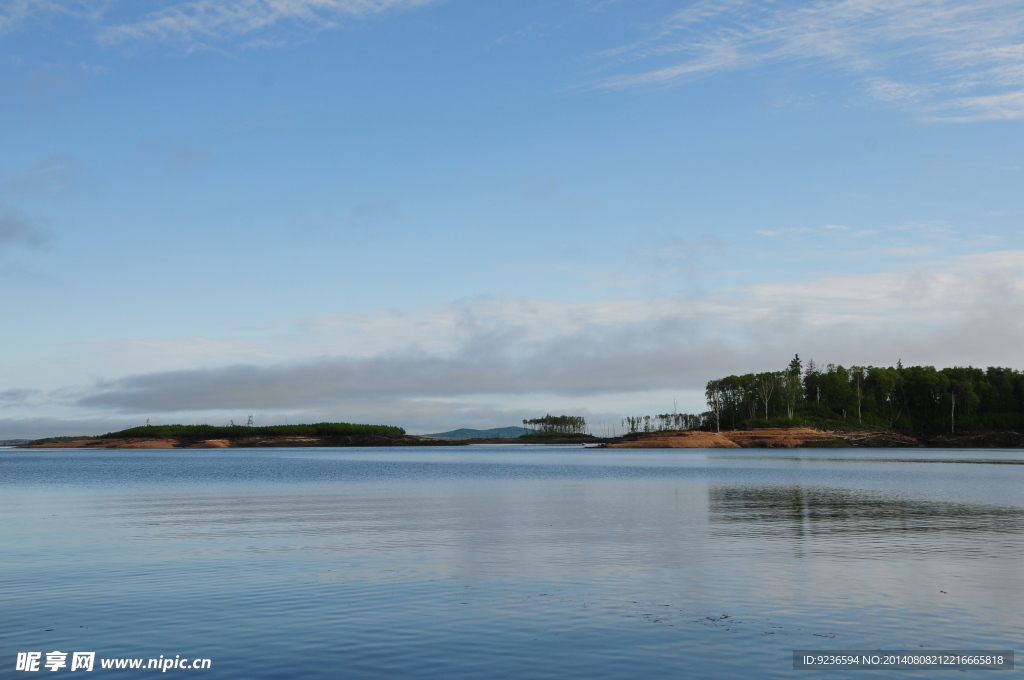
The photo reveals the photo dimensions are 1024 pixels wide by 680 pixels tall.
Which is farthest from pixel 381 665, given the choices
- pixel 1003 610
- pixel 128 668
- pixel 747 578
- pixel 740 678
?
pixel 1003 610

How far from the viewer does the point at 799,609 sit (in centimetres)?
1908

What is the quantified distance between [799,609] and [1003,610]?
477 centimetres

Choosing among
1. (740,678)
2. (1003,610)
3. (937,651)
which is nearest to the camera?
(740,678)

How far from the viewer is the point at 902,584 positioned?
2214cm

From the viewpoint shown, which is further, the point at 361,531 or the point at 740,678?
the point at 361,531

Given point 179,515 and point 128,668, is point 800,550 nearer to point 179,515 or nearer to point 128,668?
point 128,668

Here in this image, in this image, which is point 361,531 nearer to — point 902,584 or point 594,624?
point 594,624

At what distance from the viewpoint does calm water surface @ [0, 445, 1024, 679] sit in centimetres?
1541

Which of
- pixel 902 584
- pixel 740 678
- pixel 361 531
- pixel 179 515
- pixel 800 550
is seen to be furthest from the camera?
pixel 179 515

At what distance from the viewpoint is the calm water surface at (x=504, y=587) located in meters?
15.4

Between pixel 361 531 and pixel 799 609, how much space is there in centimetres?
2024

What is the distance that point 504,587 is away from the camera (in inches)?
858

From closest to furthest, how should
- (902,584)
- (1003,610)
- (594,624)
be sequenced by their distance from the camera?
(594,624) → (1003,610) → (902,584)

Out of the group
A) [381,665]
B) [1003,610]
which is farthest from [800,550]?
[381,665]
